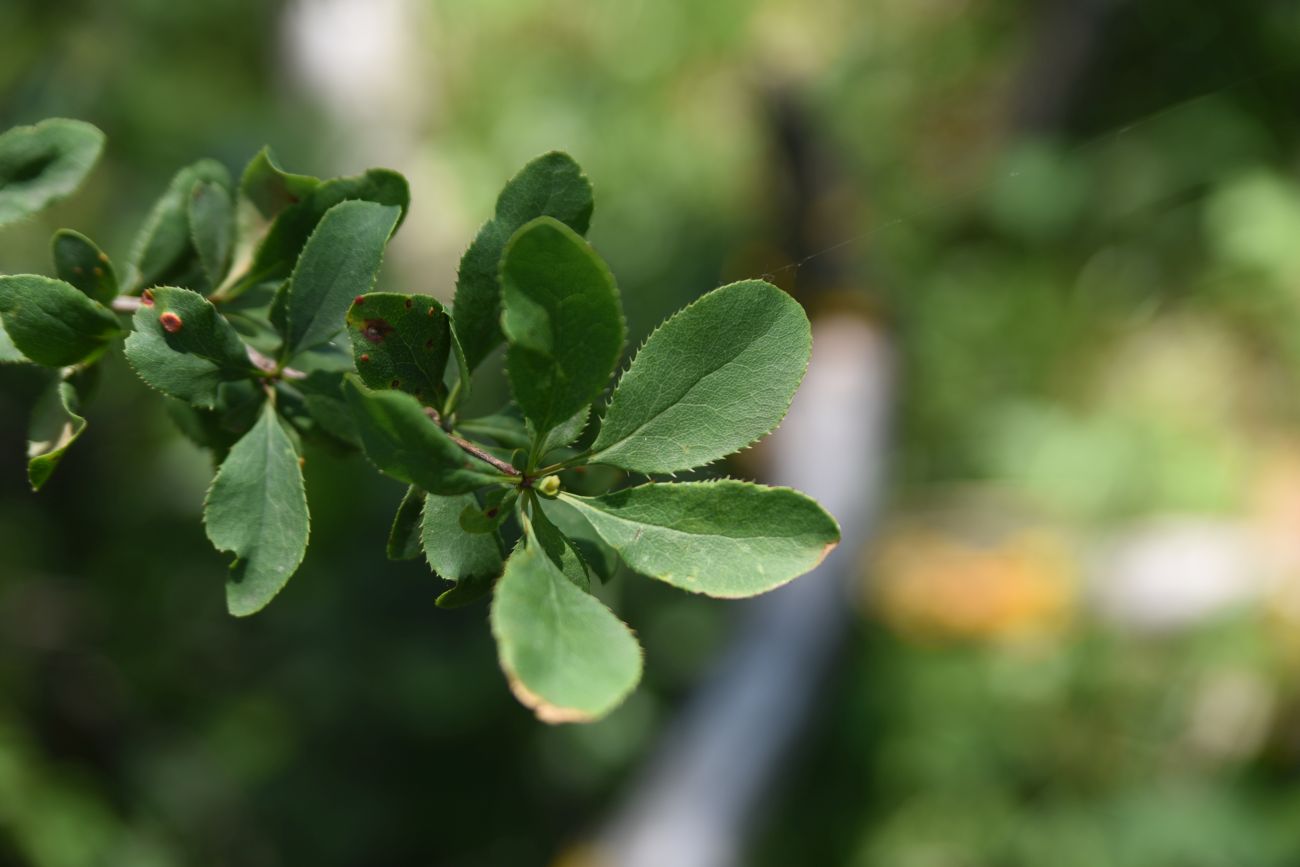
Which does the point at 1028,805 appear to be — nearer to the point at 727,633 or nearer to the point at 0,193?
the point at 727,633

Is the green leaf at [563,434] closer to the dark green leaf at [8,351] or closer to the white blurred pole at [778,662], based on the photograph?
the dark green leaf at [8,351]

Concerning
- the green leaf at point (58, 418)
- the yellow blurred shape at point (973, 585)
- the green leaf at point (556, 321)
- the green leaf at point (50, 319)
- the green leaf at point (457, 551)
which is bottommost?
the green leaf at point (58, 418)

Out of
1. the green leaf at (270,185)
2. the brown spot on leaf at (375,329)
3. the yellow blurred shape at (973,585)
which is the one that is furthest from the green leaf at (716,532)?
the yellow blurred shape at (973,585)

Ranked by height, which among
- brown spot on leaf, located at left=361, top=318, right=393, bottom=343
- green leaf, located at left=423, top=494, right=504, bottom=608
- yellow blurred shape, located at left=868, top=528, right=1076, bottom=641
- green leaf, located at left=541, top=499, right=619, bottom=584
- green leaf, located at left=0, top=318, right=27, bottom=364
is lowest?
green leaf, located at left=0, top=318, right=27, bottom=364

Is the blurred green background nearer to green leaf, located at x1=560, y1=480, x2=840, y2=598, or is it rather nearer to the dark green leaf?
the dark green leaf

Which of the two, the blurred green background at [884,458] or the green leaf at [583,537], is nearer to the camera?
the green leaf at [583,537]

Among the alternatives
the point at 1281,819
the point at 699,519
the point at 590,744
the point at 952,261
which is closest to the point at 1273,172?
the point at 952,261

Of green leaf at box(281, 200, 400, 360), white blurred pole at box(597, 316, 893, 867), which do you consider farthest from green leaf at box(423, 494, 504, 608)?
white blurred pole at box(597, 316, 893, 867)
